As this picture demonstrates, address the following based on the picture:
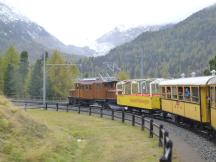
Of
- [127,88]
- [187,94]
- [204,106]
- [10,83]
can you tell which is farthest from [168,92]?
[10,83]

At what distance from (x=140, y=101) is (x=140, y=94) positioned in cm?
64

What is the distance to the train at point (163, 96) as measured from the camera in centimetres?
2243

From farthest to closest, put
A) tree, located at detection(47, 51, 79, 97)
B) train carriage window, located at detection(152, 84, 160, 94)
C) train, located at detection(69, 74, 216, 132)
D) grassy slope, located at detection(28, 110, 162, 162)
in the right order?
tree, located at detection(47, 51, 79, 97)
train carriage window, located at detection(152, 84, 160, 94)
train, located at detection(69, 74, 216, 132)
grassy slope, located at detection(28, 110, 162, 162)

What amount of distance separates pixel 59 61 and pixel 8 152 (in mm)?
91235

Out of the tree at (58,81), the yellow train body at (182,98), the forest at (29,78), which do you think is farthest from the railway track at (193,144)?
the tree at (58,81)

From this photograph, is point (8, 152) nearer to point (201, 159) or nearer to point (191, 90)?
point (201, 159)

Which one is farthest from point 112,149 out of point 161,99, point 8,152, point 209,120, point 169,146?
point 161,99

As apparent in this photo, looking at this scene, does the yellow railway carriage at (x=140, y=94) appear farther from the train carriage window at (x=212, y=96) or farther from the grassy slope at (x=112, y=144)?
the train carriage window at (x=212, y=96)

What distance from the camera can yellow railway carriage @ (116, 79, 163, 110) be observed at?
3728cm

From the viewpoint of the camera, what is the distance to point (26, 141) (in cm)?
1839

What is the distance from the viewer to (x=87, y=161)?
18453 millimetres

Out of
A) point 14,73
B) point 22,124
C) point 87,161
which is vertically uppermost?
point 14,73

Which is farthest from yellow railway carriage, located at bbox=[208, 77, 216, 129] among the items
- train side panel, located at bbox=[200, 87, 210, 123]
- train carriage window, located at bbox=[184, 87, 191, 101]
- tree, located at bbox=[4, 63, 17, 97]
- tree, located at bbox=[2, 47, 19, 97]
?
tree, located at bbox=[4, 63, 17, 97]

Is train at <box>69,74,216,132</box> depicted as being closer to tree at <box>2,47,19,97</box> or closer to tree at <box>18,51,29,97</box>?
tree at <box>2,47,19,97</box>
